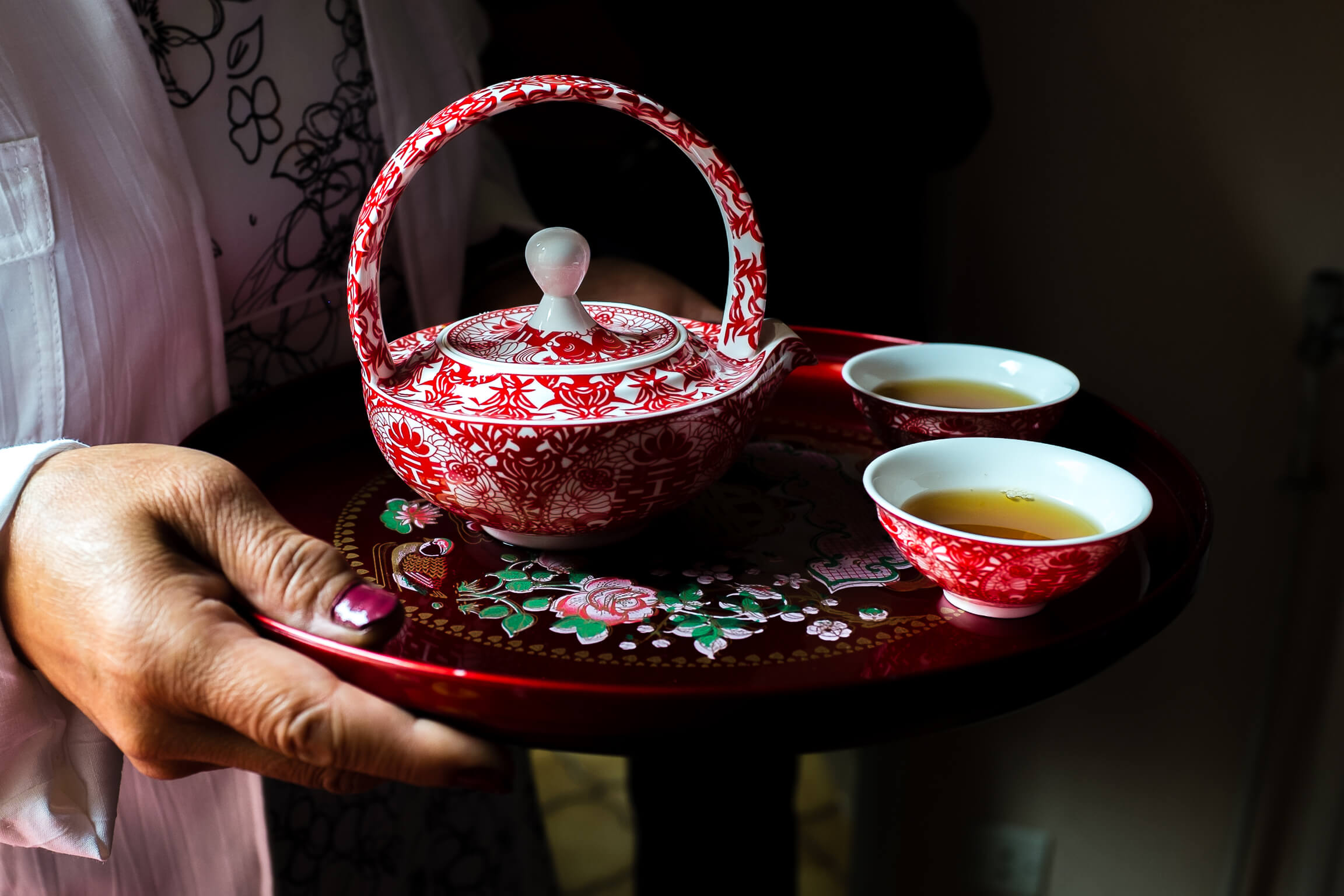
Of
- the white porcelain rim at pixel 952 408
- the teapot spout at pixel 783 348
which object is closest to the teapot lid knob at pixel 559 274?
the teapot spout at pixel 783 348

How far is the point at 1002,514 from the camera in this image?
1.86ft

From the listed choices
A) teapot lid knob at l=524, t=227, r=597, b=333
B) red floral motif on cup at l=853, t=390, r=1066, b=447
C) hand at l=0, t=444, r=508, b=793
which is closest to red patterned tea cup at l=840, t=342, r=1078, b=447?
red floral motif on cup at l=853, t=390, r=1066, b=447

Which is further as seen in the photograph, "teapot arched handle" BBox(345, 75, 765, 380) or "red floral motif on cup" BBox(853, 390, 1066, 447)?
"red floral motif on cup" BBox(853, 390, 1066, 447)

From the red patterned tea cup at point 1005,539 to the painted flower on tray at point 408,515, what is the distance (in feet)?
0.93

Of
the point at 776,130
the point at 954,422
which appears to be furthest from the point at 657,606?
the point at 776,130

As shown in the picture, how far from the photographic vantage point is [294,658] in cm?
44

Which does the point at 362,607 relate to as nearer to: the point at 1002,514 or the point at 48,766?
the point at 48,766

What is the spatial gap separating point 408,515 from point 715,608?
228 millimetres

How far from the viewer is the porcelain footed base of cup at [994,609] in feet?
1.71

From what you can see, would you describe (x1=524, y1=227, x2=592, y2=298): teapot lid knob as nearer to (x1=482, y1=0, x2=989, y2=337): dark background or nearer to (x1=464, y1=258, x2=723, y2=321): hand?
(x1=464, y1=258, x2=723, y2=321): hand

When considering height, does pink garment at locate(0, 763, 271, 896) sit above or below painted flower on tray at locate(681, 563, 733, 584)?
below

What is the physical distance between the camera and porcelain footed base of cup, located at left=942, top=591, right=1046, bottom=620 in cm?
52

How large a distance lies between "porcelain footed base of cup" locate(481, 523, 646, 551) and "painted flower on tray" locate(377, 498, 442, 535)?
5 cm

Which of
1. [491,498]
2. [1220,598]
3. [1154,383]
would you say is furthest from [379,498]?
[1220,598]
